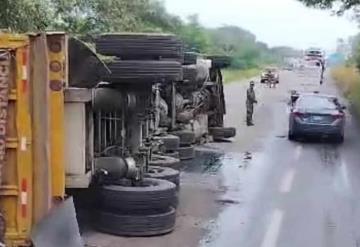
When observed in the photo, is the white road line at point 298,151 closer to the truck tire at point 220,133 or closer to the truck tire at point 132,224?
the truck tire at point 220,133

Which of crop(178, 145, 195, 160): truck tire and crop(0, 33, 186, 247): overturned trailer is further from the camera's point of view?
crop(178, 145, 195, 160): truck tire

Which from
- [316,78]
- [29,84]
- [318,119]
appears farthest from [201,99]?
[316,78]

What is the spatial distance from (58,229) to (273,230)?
13.3 feet

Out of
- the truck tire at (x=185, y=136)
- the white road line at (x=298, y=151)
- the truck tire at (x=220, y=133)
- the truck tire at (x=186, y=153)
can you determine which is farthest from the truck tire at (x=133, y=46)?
the truck tire at (x=220, y=133)

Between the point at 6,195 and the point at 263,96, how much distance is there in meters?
38.6

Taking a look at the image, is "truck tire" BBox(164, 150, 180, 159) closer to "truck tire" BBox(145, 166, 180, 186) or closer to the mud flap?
"truck tire" BBox(145, 166, 180, 186)

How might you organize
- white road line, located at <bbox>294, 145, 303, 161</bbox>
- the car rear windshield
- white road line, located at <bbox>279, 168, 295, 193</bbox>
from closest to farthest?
white road line, located at <bbox>279, 168, 295, 193</bbox>, white road line, located at <bbox>294, 145, 303, 161</bbox>, the car rear windshield

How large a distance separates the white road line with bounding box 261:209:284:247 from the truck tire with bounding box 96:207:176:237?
48.6 inches

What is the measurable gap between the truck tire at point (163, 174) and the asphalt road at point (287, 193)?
0.86 m

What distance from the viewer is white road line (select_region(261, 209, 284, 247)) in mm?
9812

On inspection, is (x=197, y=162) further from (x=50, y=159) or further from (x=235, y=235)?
(x=50, y=159)

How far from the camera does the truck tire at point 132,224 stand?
9.79 m

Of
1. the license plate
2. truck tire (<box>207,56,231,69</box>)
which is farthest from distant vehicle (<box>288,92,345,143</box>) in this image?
truck tire (<box>207,56,231,69</box>)

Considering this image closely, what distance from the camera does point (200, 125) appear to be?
20.7 metres
